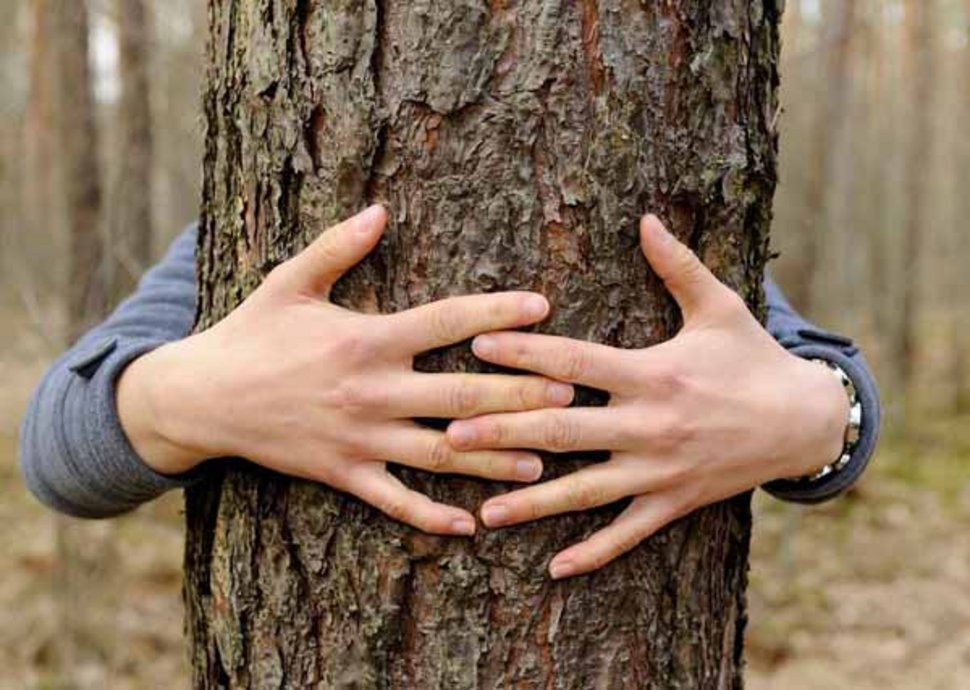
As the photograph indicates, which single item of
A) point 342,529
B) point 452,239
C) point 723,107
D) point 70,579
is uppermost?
point 723,107

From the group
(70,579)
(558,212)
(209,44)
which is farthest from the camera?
(70,579)

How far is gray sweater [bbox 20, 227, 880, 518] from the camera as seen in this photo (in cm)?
132

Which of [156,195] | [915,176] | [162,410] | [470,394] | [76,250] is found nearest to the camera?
[470,394]

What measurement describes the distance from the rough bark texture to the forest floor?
336cm

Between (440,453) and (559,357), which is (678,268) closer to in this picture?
(559,357)

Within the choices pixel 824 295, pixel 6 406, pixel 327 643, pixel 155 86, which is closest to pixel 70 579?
pixel 155 86

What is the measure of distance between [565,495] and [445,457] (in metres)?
0.13

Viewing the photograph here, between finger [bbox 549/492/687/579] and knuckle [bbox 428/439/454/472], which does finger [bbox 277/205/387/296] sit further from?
finger [bbox 549/492/687/579]

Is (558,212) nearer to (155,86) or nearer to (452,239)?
(452,239)

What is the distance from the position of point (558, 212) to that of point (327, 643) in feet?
1.82

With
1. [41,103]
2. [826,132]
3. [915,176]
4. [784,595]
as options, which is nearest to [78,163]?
[41,103]

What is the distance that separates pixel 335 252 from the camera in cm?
113

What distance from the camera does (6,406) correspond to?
394 inches

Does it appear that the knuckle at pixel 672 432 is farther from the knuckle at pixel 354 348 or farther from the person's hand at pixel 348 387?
the knuckle at pixel 354 348
